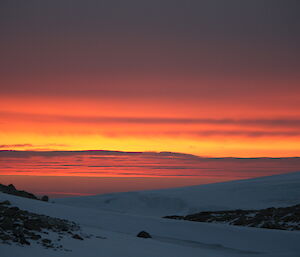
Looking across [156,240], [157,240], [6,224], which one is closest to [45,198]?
[157,240]

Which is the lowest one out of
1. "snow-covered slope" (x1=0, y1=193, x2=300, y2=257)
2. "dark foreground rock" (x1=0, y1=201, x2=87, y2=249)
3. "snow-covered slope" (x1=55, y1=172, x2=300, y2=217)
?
"snow-covered slope" (x1=0, y1=193, x2=300, y2=257)

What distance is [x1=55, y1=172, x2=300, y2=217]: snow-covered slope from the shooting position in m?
29.5

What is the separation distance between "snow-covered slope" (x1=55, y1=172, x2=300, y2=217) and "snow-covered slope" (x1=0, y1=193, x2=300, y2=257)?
33.3ft

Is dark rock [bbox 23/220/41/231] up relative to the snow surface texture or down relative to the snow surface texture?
up

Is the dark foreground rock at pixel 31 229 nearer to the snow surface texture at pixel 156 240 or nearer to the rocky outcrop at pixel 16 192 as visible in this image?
the snow surface texture at pixel 156 240

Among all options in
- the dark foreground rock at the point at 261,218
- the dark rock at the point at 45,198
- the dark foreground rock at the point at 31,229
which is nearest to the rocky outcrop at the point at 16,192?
the dark rock at the point at 45,198

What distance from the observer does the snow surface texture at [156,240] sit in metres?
11.5

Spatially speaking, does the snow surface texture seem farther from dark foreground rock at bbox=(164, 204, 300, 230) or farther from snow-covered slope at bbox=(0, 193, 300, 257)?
dark foreground rock at bbox=(164, 204, 300, 230)

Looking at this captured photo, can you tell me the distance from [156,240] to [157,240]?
387 mm

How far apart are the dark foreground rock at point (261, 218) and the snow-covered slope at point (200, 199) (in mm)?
3835

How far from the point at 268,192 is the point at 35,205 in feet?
60.1

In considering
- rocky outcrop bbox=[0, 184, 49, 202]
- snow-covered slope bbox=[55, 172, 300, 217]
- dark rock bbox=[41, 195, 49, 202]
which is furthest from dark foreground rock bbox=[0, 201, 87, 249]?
snow-covered slope bbox=[55, 172, 300, 217]

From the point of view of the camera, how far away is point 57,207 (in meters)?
20.5

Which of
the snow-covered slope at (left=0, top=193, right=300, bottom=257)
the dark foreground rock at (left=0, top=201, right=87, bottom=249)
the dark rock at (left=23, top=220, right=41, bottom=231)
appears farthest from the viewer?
the dark rock at (left=23, top=220, right=41, bottom=231)
